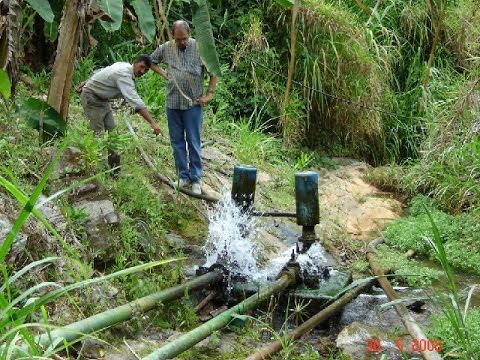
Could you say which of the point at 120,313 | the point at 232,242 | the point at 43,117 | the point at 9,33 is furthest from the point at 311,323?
the point at 43,117

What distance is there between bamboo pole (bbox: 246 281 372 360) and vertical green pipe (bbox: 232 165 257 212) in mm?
1059

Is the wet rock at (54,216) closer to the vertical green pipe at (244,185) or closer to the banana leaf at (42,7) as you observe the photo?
the vertical green pipe at (244,185)

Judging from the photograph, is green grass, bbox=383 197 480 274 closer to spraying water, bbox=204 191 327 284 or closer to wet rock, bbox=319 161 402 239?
wet rock, bbox=319 161 402 239

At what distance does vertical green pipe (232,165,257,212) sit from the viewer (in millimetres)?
5812

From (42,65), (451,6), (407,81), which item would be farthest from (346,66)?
(42,65)

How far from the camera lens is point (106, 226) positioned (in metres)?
5.26

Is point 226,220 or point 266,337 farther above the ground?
point 226,220

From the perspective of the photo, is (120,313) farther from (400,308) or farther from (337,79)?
(337,79)

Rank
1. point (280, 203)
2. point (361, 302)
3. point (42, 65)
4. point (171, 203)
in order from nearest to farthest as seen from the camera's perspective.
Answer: point (361, 302) → point (171, 203) → point (280, 203) → point (42, 65)

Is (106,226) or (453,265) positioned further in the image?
(453,265)

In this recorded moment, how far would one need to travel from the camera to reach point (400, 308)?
4.82m

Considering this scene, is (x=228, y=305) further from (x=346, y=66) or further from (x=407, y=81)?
(x=407, y=81)

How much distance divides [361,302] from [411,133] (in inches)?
237

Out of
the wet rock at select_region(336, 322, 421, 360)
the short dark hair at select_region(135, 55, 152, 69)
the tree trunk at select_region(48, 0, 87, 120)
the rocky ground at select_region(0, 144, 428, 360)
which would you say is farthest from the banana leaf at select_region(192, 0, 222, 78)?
the short dark hair at select_region(135, 55, 152, 69)
